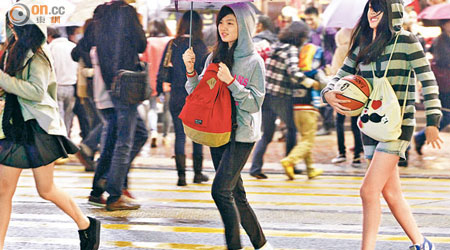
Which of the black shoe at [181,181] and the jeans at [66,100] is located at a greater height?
the jeans at [66,100]

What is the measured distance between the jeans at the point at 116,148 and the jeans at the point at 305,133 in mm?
2443

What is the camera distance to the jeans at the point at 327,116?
1585 centimetres

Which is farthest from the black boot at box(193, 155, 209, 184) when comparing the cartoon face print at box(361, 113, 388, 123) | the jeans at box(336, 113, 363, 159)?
the cartoon face print at box(361, 113, 388, 123)

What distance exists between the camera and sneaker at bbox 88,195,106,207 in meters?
8.40

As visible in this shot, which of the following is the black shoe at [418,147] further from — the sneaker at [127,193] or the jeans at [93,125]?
the sneaker at [127,193]

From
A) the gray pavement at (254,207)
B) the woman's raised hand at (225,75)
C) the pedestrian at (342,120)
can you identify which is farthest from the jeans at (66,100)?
the woman's raised hand at (225,75)

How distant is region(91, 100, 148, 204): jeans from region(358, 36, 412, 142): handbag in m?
3.06

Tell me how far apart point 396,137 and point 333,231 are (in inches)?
70.8

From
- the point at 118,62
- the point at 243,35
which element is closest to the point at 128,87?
the point at 118,62

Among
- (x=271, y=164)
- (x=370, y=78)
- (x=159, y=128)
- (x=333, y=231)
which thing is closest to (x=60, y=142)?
(x=370, y=78)

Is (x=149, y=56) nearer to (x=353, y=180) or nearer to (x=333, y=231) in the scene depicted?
(x=353, y=180)

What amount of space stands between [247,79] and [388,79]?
0.87 m

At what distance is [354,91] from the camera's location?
5.55 metres

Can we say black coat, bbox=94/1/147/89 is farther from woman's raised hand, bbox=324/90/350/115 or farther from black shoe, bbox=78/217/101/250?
woman's raised hand, bbox=324/90/350/115
